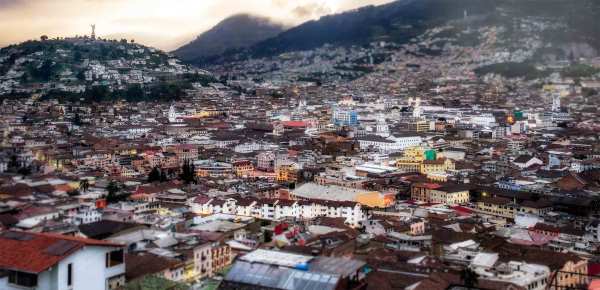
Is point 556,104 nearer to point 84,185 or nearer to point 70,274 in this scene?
point 84,185

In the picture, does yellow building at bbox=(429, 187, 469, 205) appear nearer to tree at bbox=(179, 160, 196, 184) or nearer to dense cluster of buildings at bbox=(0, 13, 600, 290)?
dense cluster of buildings at bbox=(0, 13, 600, 290)

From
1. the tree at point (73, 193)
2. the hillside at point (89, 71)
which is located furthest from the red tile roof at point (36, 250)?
the hillside at point (89, 71)

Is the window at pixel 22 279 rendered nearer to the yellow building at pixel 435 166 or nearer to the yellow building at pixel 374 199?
the yellow building at pixel 374 199

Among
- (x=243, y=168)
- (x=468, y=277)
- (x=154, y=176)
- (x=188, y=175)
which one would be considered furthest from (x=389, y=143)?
(x=468, y=277)

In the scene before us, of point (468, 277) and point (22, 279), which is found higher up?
point (22, 279)

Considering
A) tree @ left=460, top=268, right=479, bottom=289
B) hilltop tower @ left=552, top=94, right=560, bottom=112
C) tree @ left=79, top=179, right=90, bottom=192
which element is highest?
hilltop tower @ left=552, top=94, right=560, bottom=112

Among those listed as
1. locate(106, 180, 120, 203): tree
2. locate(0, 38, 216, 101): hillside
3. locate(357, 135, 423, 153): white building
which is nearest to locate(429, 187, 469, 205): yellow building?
locate(106, 180, 120, 203): tree
